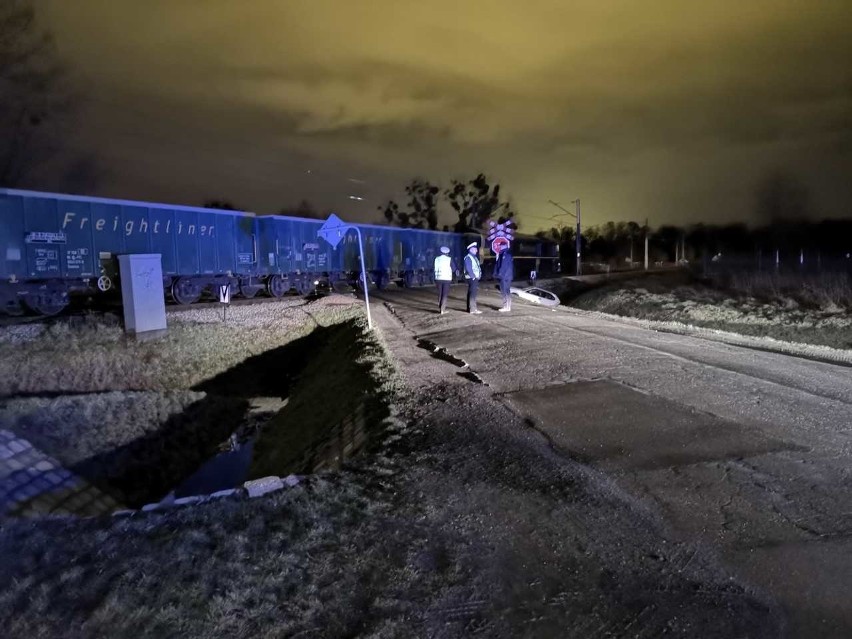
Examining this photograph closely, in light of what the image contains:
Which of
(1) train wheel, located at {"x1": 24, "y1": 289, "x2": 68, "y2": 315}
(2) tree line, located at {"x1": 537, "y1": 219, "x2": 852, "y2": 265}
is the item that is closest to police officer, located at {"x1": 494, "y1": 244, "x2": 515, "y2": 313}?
(1) train wheel, located at {"x1": 24, "y1": 289, "x2": 68, "y2": 315}

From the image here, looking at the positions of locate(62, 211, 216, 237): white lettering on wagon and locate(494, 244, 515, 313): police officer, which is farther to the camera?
locate(62, 211, 216, 237): white lettering on wagon

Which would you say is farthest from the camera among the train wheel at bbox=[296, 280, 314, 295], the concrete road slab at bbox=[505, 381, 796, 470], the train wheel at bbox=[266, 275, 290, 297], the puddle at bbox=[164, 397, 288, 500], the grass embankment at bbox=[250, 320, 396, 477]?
the train wheel at bbox=[296, 280, 314, 295]

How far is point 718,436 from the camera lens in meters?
6.67

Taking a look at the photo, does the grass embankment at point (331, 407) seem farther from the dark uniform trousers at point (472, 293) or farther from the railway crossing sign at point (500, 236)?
the railway crossing sign at point (500, 236)

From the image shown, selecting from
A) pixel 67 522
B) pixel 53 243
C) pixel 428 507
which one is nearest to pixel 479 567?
pixel 428 507

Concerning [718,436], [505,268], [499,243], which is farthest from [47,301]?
[718,436]

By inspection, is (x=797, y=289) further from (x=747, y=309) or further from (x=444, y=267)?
(x=444, y=267)

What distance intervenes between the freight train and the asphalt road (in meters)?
14.0

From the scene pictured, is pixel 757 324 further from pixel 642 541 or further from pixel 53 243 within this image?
pixel 53 243

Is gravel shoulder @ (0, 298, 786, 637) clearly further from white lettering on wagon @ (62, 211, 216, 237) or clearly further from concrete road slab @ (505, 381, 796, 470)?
white lettering on wagon @ (62, 211, 216, 237)

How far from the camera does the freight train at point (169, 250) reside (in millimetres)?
19844

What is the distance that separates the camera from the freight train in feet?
65.1

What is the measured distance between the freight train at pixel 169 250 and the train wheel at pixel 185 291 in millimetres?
39

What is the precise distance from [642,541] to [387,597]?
186cm
